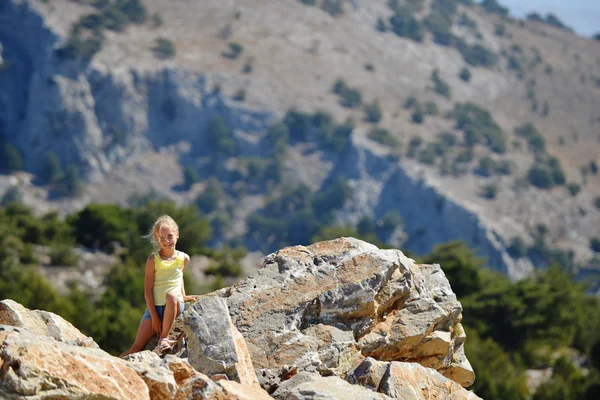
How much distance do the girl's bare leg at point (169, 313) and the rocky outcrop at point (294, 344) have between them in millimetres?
295

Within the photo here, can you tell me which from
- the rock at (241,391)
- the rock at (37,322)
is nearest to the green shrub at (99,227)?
the rock at (37,322)

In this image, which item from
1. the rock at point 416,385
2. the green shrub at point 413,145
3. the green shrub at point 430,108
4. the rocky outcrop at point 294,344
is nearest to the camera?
the rocky outcrop at point 294,344

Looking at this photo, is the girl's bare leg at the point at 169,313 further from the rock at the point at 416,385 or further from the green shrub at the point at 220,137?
the green shrub at the point at 220,137

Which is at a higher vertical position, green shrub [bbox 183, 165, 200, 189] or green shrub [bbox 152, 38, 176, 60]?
green shrub [bbox 152, 38, 176, 60]

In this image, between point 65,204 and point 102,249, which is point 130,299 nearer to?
point 102,249

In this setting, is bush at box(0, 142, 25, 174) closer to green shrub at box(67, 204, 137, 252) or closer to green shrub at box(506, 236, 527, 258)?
green shrub at box(506, 236, 527, 258)

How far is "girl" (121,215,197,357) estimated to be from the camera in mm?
10492

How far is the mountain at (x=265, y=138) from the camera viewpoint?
159m

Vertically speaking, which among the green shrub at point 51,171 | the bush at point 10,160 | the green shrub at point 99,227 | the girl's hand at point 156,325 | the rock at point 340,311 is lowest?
the bush at point 10,160

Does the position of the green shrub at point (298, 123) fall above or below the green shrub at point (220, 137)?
above

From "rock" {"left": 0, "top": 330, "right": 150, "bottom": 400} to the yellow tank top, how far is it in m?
2.13

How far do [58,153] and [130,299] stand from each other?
407ft

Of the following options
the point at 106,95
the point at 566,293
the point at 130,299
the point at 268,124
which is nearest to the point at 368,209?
the point at 268,124

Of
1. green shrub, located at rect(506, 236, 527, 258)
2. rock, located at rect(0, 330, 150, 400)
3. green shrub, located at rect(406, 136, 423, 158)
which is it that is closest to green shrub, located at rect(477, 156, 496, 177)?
green shrub, located at rect(406, 136, 423, 158)
